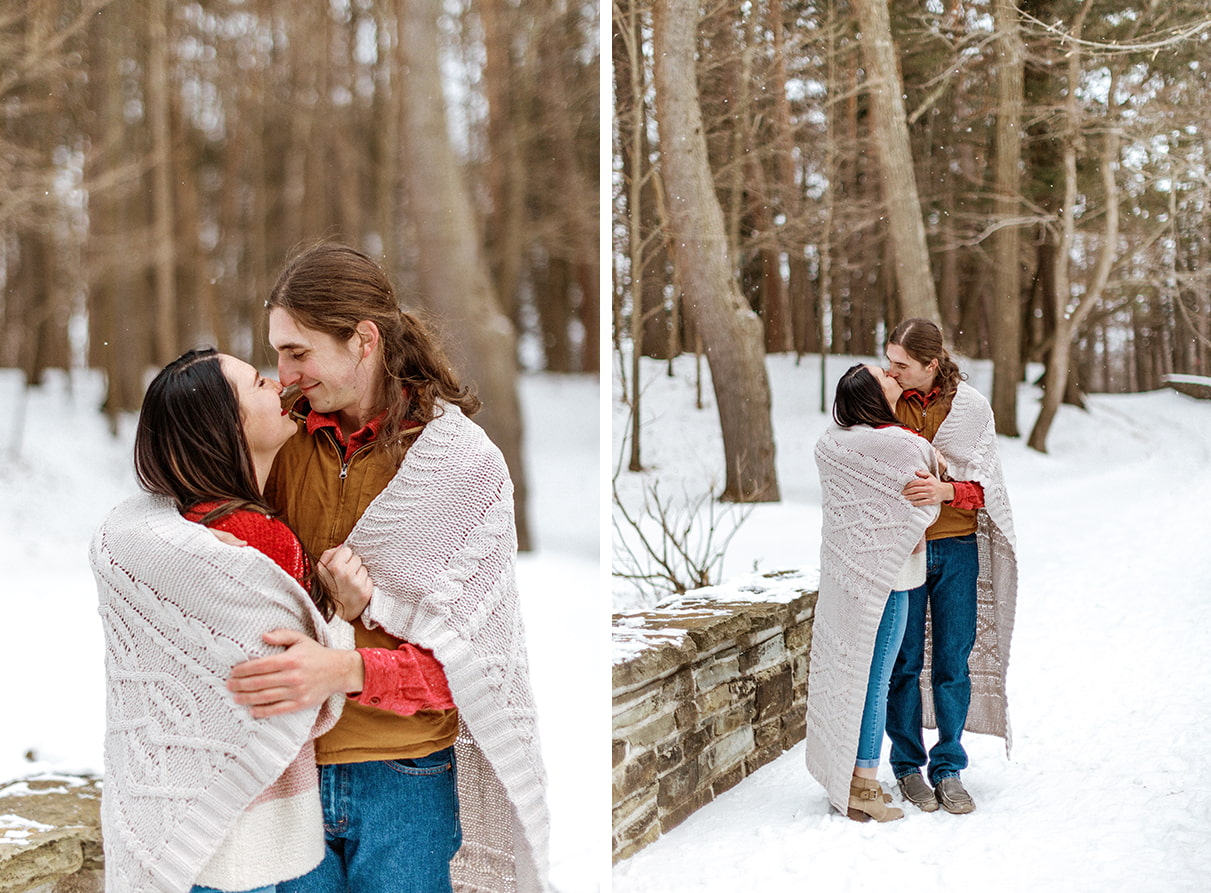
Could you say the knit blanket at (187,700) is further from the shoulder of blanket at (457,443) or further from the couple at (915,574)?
the couple at (915,574)

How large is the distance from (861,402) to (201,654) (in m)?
1.43

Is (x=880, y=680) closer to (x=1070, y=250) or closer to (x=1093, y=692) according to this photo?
(x=1093, y=692)

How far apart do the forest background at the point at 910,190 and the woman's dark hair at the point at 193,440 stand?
1367 mm

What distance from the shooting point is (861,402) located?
2184mm

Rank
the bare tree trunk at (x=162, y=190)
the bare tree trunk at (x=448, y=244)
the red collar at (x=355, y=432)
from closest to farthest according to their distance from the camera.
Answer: the red collar at (x=355, y=432) → the bare tree trunk at (x=162, y=190) → the bare tree trunk at (x=448, y=244)

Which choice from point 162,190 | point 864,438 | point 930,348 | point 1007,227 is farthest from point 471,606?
point 162,190

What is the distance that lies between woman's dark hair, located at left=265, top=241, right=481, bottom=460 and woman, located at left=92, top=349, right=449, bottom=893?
151 millimetres

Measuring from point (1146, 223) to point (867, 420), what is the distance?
668mm

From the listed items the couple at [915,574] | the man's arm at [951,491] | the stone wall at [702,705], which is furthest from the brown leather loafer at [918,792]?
the man's arm at [951,491]

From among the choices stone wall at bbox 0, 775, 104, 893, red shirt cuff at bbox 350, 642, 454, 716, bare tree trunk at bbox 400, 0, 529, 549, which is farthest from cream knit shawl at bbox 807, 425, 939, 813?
stone wall at bbox 0, 775, 104, 893

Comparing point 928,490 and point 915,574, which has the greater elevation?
point 928,490

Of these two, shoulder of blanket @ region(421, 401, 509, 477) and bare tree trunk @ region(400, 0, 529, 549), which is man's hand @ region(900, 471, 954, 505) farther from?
bare tree trunk @ region(400, 0, 529, 549)

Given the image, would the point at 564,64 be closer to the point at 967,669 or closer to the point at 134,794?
the point at 967,669

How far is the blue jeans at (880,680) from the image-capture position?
2182 millimetres
